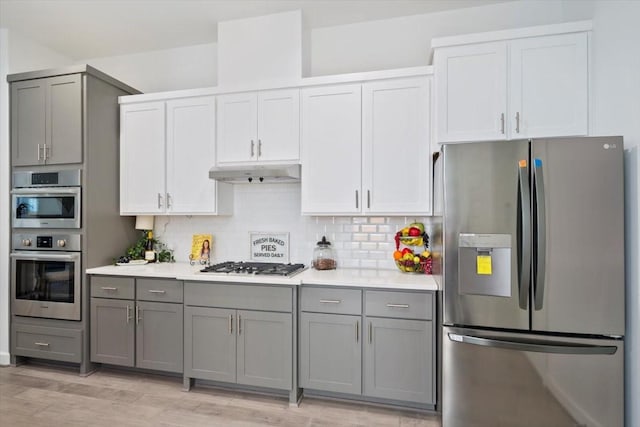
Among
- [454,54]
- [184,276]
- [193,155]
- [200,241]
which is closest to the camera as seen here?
[454,54]

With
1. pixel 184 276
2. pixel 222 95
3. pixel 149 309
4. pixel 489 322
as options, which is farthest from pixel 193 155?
pixel 489 322

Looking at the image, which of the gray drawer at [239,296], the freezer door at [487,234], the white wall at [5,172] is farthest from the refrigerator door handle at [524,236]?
the white wall at [5,172]

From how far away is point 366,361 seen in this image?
94.1 inches

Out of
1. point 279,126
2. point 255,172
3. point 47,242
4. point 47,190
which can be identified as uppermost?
point 279,126

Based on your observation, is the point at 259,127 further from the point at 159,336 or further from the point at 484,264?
the point at 484,264

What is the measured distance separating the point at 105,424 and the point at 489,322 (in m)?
2.52

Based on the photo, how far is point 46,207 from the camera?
3.06 metres

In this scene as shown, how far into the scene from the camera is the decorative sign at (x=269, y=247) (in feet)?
10.5

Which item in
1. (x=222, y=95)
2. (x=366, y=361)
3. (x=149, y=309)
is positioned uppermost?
(x=222, y=95)

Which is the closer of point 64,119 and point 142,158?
point 64,119

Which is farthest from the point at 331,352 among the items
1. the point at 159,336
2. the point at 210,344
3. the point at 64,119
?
the point at 64,119

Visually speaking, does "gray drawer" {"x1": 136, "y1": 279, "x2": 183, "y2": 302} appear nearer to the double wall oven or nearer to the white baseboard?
the double wall oven

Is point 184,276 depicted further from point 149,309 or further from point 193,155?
point 193,155

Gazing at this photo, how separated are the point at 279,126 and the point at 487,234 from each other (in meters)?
1.81
